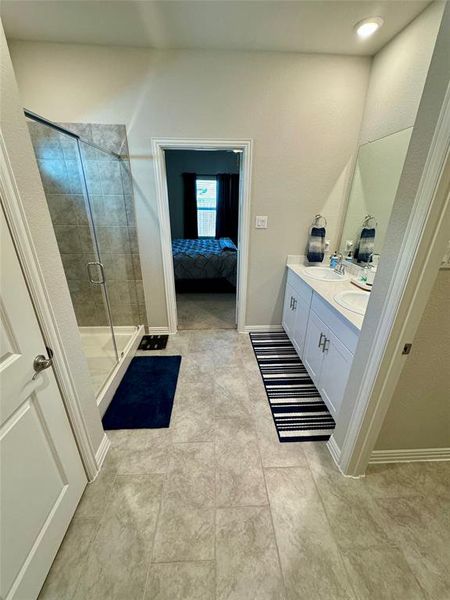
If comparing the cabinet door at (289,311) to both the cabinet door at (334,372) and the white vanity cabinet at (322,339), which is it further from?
the cabinet door at (334,372)

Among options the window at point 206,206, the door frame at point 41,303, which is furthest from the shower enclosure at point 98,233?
the window at point 206,206

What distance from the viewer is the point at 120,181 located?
248 centimetres

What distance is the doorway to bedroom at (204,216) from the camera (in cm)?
411

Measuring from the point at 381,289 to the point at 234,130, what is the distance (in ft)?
6.81

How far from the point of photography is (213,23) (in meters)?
1.83

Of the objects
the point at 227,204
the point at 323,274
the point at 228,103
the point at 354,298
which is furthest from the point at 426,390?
the point at 227,204

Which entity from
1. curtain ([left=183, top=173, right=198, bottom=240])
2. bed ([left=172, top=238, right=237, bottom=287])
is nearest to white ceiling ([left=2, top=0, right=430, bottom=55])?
bed ([left=172, top=238, right=237, bottom=287])

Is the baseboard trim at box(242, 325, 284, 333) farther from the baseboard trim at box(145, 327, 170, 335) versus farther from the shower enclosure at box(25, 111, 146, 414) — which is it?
the shower enclosure at box(25, 111, 146, 414)

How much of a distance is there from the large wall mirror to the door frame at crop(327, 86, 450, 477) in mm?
1210

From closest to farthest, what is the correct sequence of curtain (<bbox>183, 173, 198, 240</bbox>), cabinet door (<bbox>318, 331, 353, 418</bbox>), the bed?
1. cabinet door (<bbox>318, 331, 353, 418</bbox>)
2. the bed
3. curtain (<bbox>183, 173, 198, 240</bbox>)

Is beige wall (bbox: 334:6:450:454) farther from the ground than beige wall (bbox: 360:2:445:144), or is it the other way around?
beige wall (bbox: 360:2:445:144)

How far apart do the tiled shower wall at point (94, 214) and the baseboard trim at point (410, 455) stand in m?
2.53

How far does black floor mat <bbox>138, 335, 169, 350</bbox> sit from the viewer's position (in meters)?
→ 2.76

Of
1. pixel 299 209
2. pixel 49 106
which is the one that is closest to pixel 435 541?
pixel 299 209
